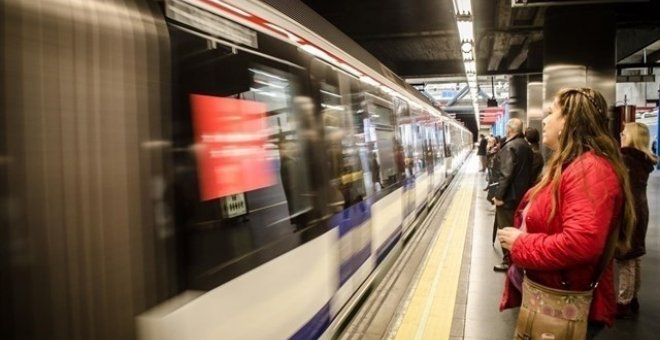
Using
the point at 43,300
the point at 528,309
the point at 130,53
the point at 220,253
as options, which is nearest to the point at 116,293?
the point at 43,300

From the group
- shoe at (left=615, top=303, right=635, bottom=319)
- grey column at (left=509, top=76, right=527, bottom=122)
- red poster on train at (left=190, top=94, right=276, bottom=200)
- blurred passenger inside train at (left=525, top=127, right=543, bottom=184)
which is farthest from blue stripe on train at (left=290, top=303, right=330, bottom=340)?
grey column at (left=509, top=76, right=527, bottom=122)

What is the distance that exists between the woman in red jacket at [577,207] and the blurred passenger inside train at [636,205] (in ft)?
6.86

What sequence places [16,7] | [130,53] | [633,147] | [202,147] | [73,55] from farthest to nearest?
[633,147], [202,147], [130,53], [73,55], [16,7]

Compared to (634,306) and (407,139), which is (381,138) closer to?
(407,139)

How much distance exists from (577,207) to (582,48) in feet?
23.9

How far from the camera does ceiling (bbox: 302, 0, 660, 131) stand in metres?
10.0

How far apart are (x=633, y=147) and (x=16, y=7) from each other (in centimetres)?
400

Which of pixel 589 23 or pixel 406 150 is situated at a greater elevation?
pixel 589 23

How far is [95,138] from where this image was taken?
4.34 feet

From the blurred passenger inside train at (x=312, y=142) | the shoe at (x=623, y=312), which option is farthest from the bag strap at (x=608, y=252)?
the shoe at (x=623, y=312)

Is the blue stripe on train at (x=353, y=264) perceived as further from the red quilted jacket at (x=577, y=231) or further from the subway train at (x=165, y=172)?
the red quilted jacket at (x=577, y=231)

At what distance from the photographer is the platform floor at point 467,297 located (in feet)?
11.9

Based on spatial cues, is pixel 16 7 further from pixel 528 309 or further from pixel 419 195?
pixel 419 195

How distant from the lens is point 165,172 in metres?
1.63
